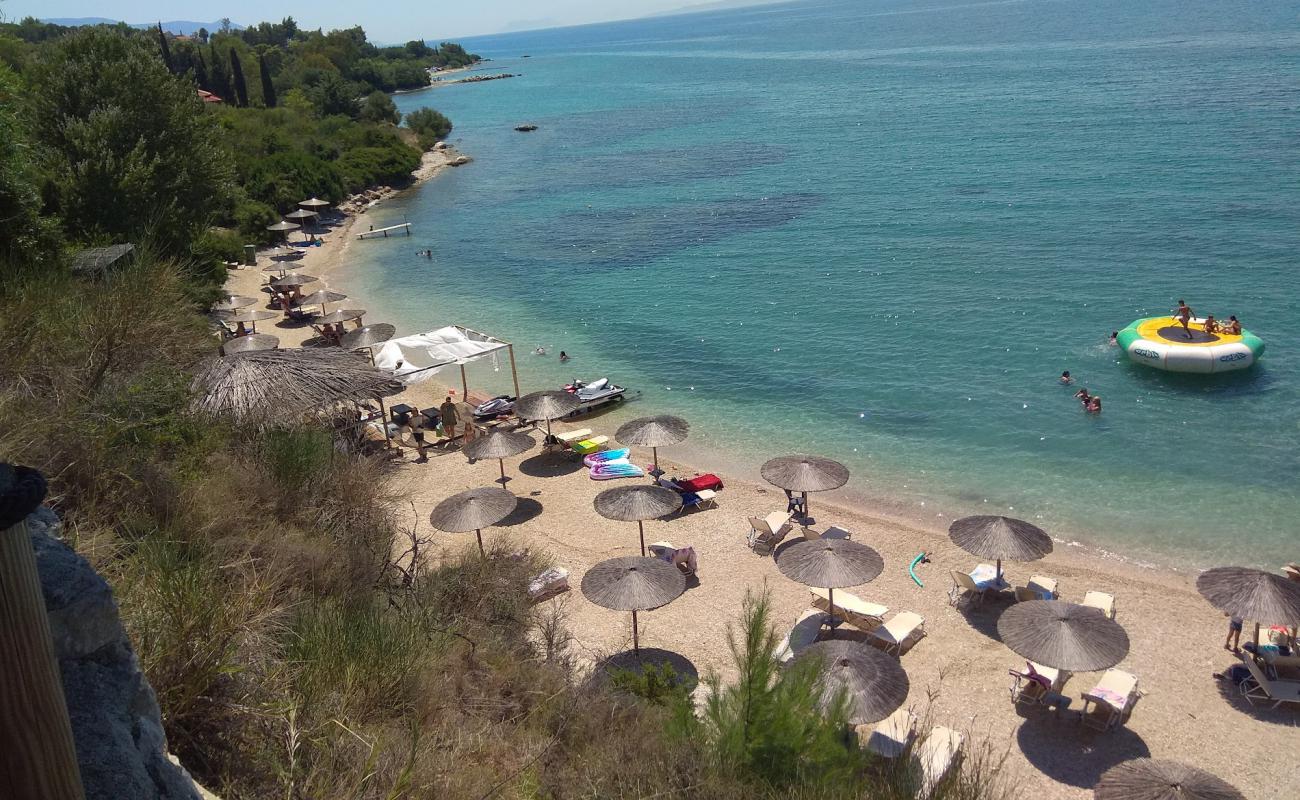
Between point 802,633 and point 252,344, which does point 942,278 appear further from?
point 252,344

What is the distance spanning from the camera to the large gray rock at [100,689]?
125 inches

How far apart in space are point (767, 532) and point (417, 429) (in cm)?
904

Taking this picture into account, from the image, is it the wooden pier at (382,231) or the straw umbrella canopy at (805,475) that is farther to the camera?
the wooden pier at (382,231)

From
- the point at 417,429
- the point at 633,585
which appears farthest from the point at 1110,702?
the point at 417,429

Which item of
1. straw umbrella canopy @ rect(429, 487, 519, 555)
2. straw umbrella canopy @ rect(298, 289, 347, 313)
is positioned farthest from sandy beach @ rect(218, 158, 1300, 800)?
straw umbrella canopy @ rect(298, 289, 347, 313)

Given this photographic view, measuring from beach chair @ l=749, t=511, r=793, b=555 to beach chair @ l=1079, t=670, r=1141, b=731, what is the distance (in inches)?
220

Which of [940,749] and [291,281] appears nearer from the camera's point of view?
[940,749]

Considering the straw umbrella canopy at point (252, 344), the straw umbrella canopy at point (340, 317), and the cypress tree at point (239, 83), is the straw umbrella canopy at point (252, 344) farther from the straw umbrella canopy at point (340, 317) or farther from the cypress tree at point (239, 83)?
the cypress tree at point (239, 83)

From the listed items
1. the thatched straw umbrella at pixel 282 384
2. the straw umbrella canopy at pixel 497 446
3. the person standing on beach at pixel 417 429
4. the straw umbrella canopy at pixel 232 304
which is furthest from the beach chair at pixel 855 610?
the straw umbrella canopy at pixel 232 304

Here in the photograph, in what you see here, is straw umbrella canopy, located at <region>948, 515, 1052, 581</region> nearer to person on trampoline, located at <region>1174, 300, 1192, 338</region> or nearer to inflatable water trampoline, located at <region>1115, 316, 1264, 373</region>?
inflatable water trampoline, located at <region>1115, 316, 1264, 373</region>

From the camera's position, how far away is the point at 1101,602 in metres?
12.7

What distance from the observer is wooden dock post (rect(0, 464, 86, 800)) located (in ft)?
5.94

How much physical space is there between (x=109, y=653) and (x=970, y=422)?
1984cm

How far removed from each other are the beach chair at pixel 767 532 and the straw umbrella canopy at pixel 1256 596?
6.29m
